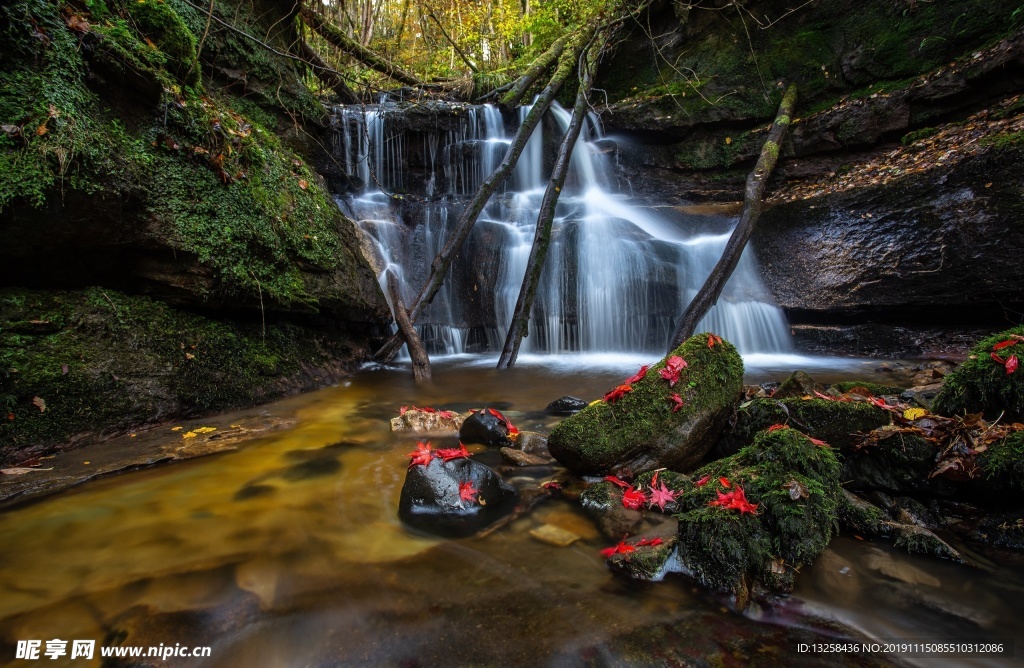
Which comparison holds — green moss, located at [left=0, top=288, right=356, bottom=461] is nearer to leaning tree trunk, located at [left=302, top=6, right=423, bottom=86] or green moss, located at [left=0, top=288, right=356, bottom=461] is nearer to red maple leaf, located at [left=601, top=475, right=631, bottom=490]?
red maple leaf, located at [left=601, top=475, right=631, bottom=490]

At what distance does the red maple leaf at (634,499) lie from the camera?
263 cm

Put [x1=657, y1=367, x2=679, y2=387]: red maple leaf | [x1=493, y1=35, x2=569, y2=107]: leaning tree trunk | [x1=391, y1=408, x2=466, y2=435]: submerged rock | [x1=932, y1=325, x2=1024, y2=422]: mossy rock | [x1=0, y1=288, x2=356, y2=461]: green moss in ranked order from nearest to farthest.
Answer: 1. [x1=932, y1=325, x2=1024, y2=422]: mossy rock
2. [x1=657, y1=367, x2=679, y2=387]: red maple leaf
3. [x1=0, y1=288, x2=356, y2=461]: green moss
4. [x1=391, y1=408, x2=466, y2=435]: submerged rock
5. [x1=493, y1=35, x2=569, y2=107]: leaning tree trunk

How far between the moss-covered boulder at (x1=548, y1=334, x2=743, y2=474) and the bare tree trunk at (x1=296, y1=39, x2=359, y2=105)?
8838 millimetres

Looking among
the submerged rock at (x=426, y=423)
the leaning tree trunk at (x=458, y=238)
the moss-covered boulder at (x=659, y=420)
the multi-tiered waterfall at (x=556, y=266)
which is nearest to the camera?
the moss-covered boulder at (x=659, y=420)

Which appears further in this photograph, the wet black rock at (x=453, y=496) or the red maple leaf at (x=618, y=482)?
the red maple leaf at (x=618, y=482)

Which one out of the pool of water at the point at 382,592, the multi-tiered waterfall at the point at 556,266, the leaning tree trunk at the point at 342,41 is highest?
the leaning tree trunk at the point at 342,41

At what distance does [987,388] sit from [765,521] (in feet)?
5.74

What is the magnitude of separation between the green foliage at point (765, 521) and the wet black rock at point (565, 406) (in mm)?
2433

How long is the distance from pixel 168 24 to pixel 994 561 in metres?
8.13

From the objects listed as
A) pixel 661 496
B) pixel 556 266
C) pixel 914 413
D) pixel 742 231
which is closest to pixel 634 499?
pixel 661 496

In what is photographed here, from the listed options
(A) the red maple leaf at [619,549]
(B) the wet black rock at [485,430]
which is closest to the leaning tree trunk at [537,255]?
(B) the wet black rock at [485,430]

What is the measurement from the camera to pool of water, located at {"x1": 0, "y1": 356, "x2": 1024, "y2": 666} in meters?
1.77

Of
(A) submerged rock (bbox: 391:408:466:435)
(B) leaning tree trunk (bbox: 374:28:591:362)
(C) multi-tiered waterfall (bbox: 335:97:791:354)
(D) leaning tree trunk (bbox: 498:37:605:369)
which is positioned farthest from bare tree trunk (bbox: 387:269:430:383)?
(A) submerged rock (bbox: 391:408:466:435)

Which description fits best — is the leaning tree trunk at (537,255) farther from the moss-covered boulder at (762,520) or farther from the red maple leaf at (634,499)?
the moss-covered boulder at (762,520)
